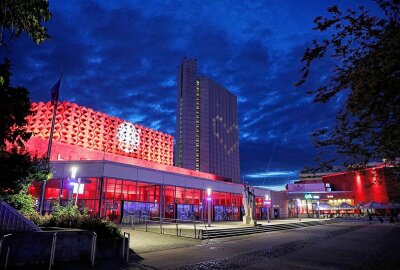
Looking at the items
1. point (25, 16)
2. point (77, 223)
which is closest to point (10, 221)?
point (77, 223)

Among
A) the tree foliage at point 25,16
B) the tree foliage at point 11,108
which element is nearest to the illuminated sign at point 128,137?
the tree foliage at point 11,108

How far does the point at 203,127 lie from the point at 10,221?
119 metres

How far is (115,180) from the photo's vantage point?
104 ft

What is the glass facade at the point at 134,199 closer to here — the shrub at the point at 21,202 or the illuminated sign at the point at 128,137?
the shrub at the point at 21,202

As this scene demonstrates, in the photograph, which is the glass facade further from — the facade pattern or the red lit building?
the facade pattern

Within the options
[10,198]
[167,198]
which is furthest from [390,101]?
[167,198]

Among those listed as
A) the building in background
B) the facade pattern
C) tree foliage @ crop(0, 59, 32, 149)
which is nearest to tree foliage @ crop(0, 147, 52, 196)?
tree foliage @ crop(0, 59, 32, 149)

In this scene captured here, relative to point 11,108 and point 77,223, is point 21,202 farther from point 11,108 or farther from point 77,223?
point 11,108

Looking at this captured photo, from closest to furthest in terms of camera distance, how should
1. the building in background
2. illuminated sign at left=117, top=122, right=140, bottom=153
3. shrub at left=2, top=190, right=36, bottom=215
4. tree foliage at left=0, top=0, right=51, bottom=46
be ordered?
1. tree foliage at left=0, top=0, right=51, bottom=46
2. shrub at left=2, top=190, right=36, bottom=215
3. illuminated sign at left=117, top=122, right=140, bottom=153
4. the building in background

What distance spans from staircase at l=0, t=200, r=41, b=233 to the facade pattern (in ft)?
116

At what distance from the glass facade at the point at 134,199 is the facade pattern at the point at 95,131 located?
15.9 metres

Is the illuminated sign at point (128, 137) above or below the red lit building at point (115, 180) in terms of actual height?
above

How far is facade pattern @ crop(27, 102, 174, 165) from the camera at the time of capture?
49.5 meters

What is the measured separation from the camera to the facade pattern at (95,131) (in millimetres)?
49500
